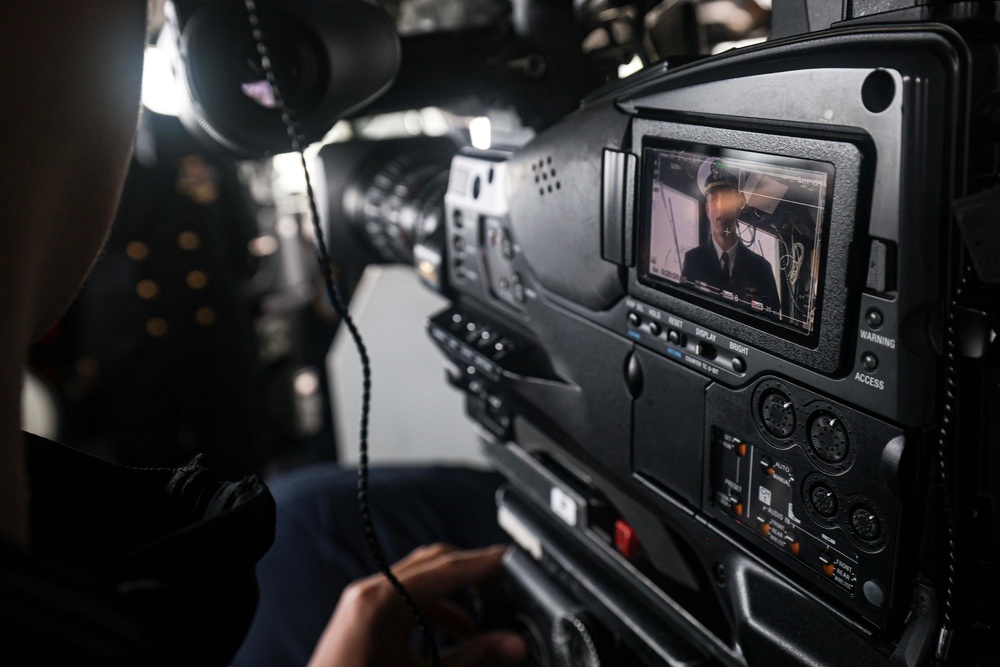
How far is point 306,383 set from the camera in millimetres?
2699

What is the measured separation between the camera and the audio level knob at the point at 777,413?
1.97 ft

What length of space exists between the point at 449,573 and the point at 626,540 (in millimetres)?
293

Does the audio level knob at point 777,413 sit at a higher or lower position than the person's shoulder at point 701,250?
lower

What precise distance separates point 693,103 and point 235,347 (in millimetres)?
1930

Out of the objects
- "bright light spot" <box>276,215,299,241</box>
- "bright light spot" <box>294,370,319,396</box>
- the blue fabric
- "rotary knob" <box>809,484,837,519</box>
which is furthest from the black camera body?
"bright light spot" <box>294,370,319,396</box>

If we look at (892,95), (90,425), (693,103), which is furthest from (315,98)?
(90,425)

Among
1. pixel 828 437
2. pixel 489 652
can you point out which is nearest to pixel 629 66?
pixel 828 437

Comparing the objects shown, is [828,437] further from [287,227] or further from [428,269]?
[287,227]

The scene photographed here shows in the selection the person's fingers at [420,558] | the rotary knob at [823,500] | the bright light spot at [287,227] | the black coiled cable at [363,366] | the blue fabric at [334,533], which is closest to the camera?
the rotary knob at [823,500]

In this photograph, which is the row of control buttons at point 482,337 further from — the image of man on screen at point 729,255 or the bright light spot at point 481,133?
the image of man on screen at point 729,255

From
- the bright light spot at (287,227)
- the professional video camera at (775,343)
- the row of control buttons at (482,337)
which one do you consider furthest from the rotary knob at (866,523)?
the bright light spot at (287,227)

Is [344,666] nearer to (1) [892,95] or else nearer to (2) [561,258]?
(2) [561,258]

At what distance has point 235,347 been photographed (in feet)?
7.70

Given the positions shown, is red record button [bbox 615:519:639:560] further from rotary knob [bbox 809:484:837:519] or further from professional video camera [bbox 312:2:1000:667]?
rotary knob [bbox 809:484:837:519]
